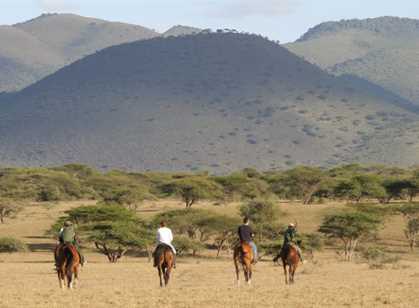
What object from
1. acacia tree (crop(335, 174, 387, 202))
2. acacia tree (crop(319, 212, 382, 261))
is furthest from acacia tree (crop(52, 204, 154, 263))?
acacia tree (crop(335, 174, 387, 202))

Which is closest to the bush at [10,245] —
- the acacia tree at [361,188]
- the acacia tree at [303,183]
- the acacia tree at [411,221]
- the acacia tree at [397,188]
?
the acacia tree at [411,221]

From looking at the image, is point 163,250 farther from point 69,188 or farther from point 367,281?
point 69,188

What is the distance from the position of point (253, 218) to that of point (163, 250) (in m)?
32.3

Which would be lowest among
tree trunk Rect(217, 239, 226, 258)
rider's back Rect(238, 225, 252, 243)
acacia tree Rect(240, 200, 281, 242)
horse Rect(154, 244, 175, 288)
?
tree trunk Rect(217, 239, 226, 258)

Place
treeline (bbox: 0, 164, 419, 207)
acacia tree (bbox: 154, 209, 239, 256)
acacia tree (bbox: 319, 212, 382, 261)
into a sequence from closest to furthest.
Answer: acacia tree (bbox: 319, 212, 382, 261) → acacia tree (bbox: 154, 209, 239, 256) → treeline (bbox: 0, 164, 419, 207)

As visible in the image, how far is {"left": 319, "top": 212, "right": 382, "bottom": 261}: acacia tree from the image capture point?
52.1 metres

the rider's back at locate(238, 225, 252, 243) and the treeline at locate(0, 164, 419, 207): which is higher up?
the rider's back at locate(238, 225, 252, 243)

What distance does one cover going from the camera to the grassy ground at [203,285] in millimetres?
22656

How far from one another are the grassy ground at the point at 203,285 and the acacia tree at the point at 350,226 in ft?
3.40

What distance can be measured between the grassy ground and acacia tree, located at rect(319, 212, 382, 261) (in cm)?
104

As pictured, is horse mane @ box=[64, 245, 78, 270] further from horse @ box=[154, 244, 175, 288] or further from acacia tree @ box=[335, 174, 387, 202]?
acacia tree @ box=[335, 174, 387, 202]

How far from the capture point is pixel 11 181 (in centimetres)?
9519

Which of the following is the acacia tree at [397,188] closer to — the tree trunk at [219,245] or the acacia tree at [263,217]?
the acacia tree at [263,217]

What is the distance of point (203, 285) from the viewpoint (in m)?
30.9
